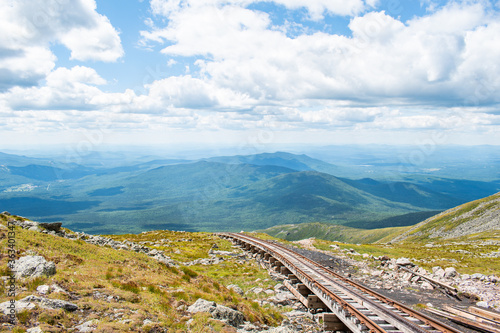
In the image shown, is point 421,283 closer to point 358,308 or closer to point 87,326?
point 358,308

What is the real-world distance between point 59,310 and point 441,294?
3000cm

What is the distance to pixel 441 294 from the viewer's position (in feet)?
83.8

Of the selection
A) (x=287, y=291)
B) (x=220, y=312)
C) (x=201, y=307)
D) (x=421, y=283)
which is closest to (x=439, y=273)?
(x=421, y=283)

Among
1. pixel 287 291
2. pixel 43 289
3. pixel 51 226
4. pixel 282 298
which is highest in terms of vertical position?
pixel 43 289

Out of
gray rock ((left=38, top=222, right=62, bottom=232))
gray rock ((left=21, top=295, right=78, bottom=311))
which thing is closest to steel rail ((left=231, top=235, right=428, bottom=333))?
gray rock ((left=21, top=295, right=78, bottom=311))

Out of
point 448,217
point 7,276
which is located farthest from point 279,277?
point 448,217

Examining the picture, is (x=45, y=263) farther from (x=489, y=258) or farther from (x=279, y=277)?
(x=489, y=258)

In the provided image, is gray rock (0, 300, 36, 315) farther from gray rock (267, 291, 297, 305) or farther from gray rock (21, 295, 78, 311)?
gray rock (267, 291, 297, 305)

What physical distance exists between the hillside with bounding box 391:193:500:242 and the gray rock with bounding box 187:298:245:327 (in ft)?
405

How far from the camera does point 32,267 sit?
14.0 meters

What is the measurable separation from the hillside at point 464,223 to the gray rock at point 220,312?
12342 cm

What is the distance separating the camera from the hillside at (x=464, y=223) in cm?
11530

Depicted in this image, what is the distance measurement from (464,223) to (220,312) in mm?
156526

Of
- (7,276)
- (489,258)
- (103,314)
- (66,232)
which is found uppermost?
(7,276)
